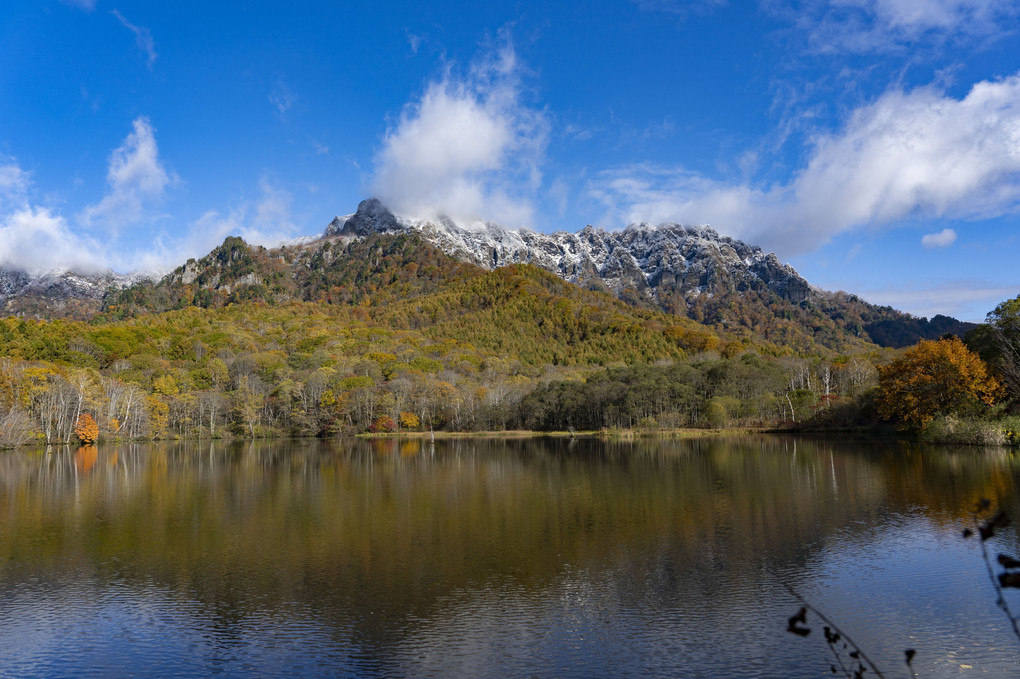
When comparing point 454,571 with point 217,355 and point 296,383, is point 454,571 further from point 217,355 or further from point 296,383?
point 217,355

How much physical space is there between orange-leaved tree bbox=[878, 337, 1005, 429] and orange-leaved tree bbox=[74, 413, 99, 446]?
92682 millimetres

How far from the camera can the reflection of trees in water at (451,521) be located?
62.5 feet

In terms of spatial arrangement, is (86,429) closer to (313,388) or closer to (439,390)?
(313,388)

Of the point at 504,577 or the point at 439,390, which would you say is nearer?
the point at 504,577

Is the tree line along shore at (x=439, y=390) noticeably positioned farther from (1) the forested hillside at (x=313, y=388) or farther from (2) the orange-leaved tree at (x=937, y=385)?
(1) the forested hillside at (x=313, y=388)

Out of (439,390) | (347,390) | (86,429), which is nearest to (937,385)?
(439,390)

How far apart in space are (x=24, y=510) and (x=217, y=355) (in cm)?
10794

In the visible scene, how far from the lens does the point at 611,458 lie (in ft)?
186

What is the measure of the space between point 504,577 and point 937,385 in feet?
180

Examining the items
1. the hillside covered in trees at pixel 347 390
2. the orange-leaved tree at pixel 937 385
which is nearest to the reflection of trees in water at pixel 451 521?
the orange-leaved tree at pixel 937 385

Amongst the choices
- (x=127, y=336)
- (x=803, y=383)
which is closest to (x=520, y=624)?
(x=803, y=383)

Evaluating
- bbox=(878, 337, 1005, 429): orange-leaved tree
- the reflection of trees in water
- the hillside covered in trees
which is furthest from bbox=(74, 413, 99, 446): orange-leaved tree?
bbox=(878, 337, 1005, 429): orange-leaved tree

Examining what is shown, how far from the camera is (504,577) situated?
62.8 ft

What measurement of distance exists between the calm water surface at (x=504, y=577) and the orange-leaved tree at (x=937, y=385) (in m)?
20.9
